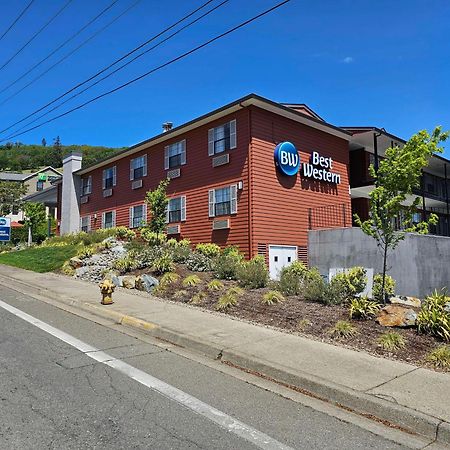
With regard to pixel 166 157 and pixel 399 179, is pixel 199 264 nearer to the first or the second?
pixel 399 179

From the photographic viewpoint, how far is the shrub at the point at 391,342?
710 cm

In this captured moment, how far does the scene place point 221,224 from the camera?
64.0 ft

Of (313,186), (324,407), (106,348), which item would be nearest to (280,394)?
(324,407)

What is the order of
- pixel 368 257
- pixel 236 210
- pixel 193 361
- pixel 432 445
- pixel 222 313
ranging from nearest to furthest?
1. pixel 432 445
2. pixel 193 361
3. pixel 222 313
4. pixel 368 257
5. pixel 236 210

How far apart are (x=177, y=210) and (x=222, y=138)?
4.35 metres

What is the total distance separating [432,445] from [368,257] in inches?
484

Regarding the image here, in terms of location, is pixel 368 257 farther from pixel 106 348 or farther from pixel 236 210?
pixel 106 348

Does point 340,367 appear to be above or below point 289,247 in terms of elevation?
below

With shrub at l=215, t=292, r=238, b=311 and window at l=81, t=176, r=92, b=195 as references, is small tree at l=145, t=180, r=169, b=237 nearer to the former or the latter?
shrub at l=215, t=292, r=238, b=311

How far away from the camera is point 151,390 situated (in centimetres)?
543

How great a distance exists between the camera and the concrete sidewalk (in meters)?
4.84

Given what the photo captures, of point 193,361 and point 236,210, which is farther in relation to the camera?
point 236,210


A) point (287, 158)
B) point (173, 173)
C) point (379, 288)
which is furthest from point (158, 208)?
point (379, 288)

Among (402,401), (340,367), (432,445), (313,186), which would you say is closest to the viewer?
(432,445)
